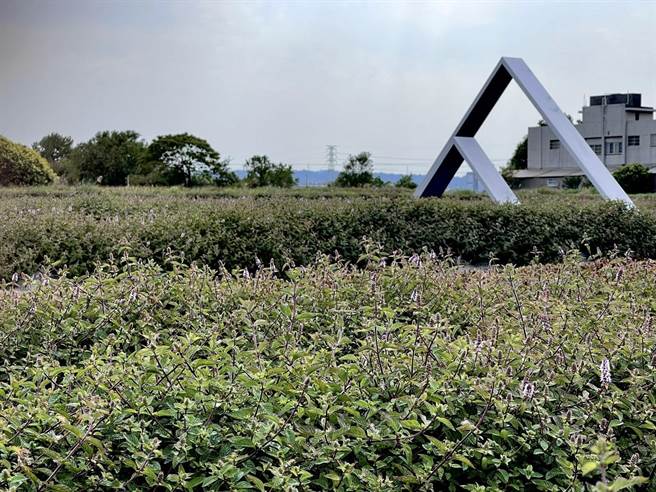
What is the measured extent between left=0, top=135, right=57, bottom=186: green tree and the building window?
19.9 m

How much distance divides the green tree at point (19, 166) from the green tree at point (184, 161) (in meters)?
3.64

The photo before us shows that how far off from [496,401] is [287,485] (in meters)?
0.60

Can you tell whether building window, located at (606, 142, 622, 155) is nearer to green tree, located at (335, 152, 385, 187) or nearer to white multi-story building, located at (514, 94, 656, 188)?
white multi-story building, located at (514, 94, 656, 188)

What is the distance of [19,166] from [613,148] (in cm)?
Answer: 2081

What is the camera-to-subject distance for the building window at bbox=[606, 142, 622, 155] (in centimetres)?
2833

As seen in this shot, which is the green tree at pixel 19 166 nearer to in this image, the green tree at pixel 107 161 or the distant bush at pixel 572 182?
the green tree at pixel 107 161

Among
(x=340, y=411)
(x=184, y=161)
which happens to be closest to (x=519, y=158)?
(x=184, y=161)

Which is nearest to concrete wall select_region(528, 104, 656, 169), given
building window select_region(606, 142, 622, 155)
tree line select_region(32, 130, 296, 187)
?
building window select_region(606, 142, 622, 155)

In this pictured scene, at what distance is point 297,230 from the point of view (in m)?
6.82

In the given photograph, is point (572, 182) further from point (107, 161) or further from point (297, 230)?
point (297, 230)

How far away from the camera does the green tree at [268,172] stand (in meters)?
22.2

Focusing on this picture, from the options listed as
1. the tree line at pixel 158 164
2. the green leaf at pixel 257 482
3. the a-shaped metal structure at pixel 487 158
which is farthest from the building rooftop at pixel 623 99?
the green leaf at pixel 257 482

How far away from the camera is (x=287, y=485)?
162 cm

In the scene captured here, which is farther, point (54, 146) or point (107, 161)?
point (54, 146)
